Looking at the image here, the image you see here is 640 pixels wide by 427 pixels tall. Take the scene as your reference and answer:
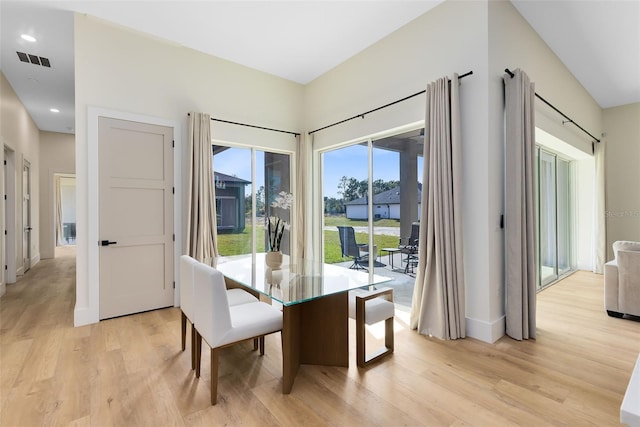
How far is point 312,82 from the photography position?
195 inches

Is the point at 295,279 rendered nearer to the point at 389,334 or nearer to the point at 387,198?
the point at 389,334

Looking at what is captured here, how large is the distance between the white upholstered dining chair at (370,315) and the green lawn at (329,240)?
135 centimetres

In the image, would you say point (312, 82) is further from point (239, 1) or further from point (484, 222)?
point (484, 222)

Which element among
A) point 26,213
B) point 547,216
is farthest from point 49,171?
point 547,216

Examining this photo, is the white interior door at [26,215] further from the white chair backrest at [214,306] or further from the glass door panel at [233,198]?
the white chair backrest at [214,306]

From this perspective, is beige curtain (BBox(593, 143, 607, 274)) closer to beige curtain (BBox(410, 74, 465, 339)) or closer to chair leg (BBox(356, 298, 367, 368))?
beige curtain (BBox(410, 74, 465, 339))

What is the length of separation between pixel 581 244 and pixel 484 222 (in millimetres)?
4773

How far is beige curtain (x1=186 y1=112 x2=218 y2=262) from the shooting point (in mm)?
3842

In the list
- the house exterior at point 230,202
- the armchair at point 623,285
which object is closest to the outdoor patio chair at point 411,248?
the armchair at point 623,285

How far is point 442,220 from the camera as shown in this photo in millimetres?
2922

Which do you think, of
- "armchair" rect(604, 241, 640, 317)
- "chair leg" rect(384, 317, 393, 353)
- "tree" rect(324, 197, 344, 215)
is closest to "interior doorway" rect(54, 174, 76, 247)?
"tree" rect(324, 197, 344, 215)

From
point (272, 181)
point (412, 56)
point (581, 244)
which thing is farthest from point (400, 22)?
point (581, 244)

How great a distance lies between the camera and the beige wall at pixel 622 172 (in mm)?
5680

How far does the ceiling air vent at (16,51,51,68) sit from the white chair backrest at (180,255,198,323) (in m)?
3.97
